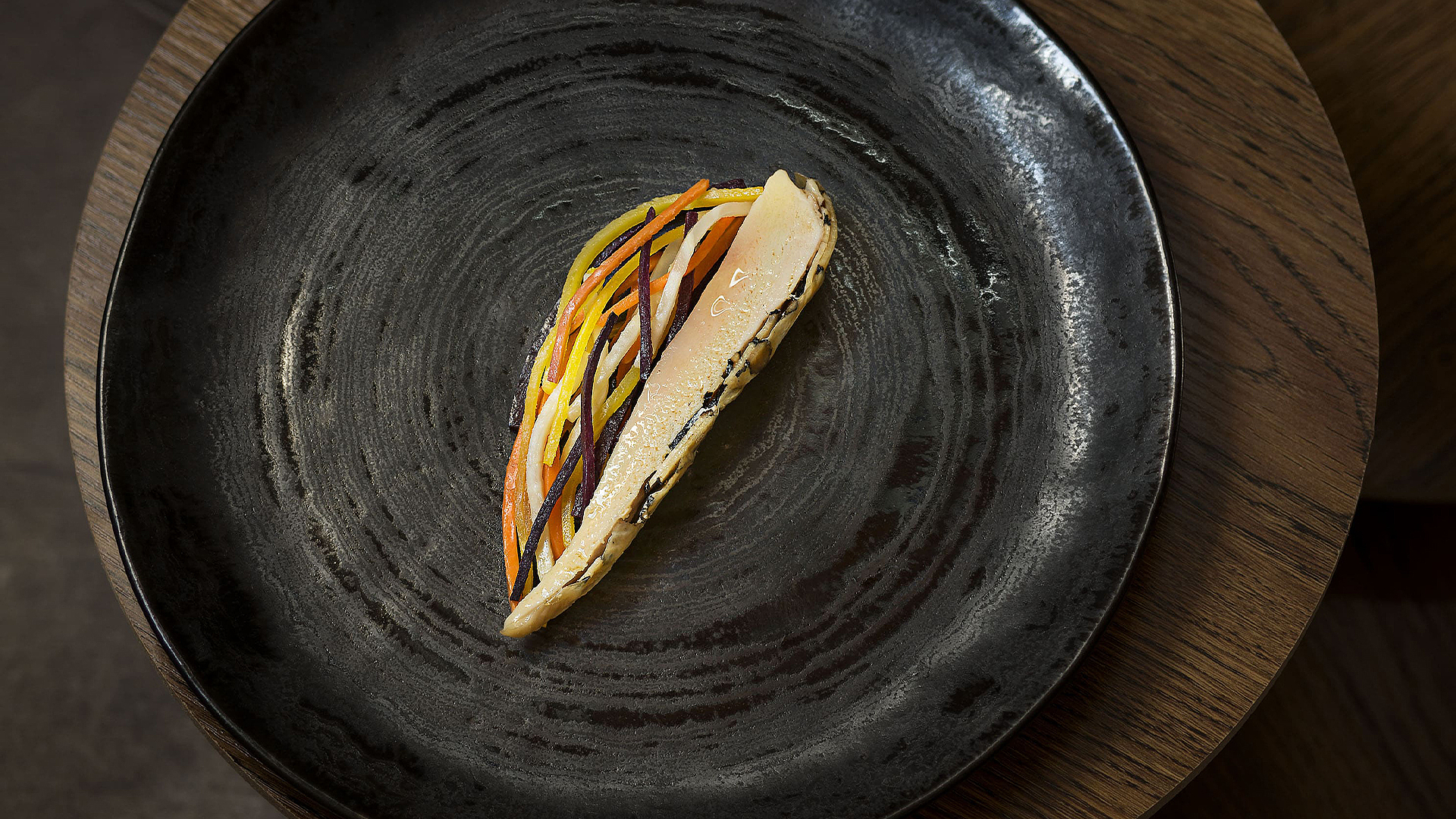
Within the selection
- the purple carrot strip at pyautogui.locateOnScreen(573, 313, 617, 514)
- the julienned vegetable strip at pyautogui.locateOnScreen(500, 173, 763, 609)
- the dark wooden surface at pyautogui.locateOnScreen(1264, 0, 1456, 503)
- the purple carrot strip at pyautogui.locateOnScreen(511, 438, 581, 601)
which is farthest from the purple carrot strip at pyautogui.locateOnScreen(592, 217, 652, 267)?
the dark wooden surface at pyautogui.locateOnScreen(1264, 0, 1456, 503)

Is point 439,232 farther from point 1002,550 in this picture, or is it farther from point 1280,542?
point 1280,542

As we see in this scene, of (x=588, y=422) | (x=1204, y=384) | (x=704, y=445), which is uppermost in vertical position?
(x=588, y=422)

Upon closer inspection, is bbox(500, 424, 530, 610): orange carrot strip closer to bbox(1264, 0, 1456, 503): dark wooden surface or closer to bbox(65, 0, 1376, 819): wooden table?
bbox(65, 0, 1376, 819): wooden table

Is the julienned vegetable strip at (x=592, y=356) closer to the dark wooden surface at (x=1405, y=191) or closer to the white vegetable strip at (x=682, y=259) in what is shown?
the white vegetable strip at (x=682, y=259)

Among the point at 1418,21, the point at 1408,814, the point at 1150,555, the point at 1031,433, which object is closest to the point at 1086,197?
the point at 1031,433

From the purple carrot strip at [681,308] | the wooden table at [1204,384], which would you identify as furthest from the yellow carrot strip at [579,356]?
the wooden table at [1204,384]

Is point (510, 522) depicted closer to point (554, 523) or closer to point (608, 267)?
point (554, 523)

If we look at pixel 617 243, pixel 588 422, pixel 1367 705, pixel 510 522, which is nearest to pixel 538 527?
pixel 510 522

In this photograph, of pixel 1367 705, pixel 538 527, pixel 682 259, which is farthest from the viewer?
pixel 1367 705
